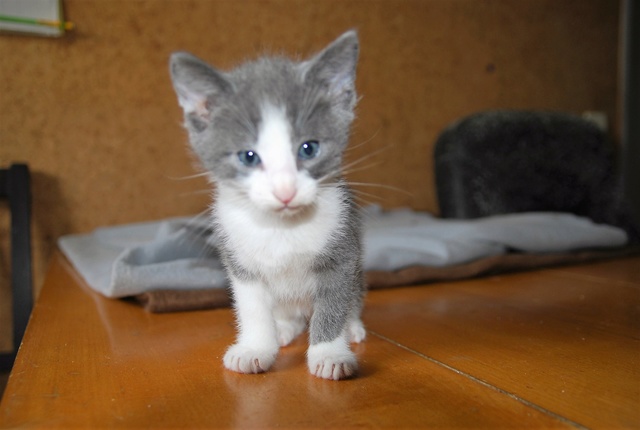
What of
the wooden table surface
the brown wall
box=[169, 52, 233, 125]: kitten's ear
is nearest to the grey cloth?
the wooden table surface

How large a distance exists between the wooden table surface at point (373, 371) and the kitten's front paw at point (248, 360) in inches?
0.6

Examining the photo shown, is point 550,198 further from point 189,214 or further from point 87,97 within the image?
point 87,97

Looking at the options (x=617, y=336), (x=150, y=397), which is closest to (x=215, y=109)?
(x=150, y=397)

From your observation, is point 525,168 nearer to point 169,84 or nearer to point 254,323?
point 169,84

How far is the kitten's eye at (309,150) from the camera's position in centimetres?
87

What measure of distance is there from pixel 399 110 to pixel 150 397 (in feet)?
7.06

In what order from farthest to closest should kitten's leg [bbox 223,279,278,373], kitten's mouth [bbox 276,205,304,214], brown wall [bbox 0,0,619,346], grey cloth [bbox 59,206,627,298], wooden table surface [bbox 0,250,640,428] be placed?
brown wall [bbox 0,0,619,346]
grey cloth [bbox 59,206,627,298]
kitten's leg [bbox 223,279,278,373]
kitten's mouth [bbox 276,205,304,214]
wooden table surface [bbox 0,250,640,428]

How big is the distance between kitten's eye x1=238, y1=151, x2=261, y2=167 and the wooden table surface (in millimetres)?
341

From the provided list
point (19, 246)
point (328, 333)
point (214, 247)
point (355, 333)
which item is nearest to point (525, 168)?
point (214, 247)

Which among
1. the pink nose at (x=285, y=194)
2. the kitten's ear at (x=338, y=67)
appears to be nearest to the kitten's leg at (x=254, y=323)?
the pink nose at (x=285, y=194)

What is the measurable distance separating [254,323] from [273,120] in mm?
365

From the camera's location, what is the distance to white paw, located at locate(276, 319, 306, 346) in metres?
1.10

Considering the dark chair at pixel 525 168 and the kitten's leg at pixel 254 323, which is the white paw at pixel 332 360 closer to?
the kitten's leg at pixel 254 323

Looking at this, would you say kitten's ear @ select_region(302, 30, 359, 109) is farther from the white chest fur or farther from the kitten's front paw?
the kitten's front paw
